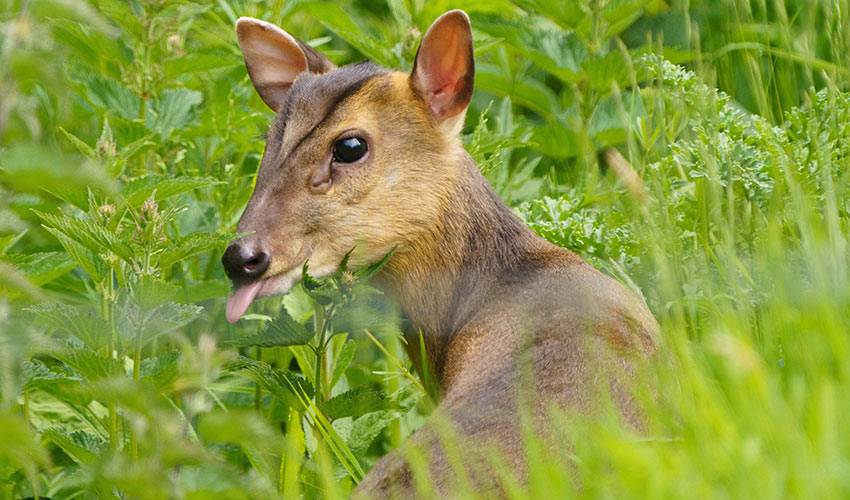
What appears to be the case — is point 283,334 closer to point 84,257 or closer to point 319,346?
point 319,346

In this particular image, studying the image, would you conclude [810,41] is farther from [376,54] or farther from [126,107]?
[126,107]

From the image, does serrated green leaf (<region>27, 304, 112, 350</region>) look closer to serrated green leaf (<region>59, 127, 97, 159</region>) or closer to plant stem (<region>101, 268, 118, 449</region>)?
plant stem (<region>101, 268, 118, 449</region>)

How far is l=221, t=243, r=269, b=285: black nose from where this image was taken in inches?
113

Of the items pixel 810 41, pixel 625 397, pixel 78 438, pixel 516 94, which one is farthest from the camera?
pixel 516 94

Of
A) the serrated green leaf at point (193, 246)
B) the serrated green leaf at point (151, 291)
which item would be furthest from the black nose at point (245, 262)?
the serrated green leaf at point (151, 291)

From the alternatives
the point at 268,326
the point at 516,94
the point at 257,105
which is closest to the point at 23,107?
the point at 268,326

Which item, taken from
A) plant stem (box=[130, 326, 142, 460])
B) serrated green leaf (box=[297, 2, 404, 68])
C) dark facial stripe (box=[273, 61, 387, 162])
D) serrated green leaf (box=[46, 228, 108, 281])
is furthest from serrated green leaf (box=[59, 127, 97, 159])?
serrated green leaf (box=[297, 2, 404, 68])

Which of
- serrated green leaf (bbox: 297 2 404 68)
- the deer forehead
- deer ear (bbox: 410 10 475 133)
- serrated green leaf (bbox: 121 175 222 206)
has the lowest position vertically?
serrated green leaf (bbox: 121 175 222 206)

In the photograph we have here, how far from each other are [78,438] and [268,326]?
1.81 ft

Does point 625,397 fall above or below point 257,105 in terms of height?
below

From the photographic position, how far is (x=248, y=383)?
12.5ft

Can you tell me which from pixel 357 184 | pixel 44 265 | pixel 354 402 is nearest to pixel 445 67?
pixel 357 184

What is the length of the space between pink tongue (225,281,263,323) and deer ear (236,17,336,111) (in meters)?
0.86

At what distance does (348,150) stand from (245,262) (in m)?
0.45
